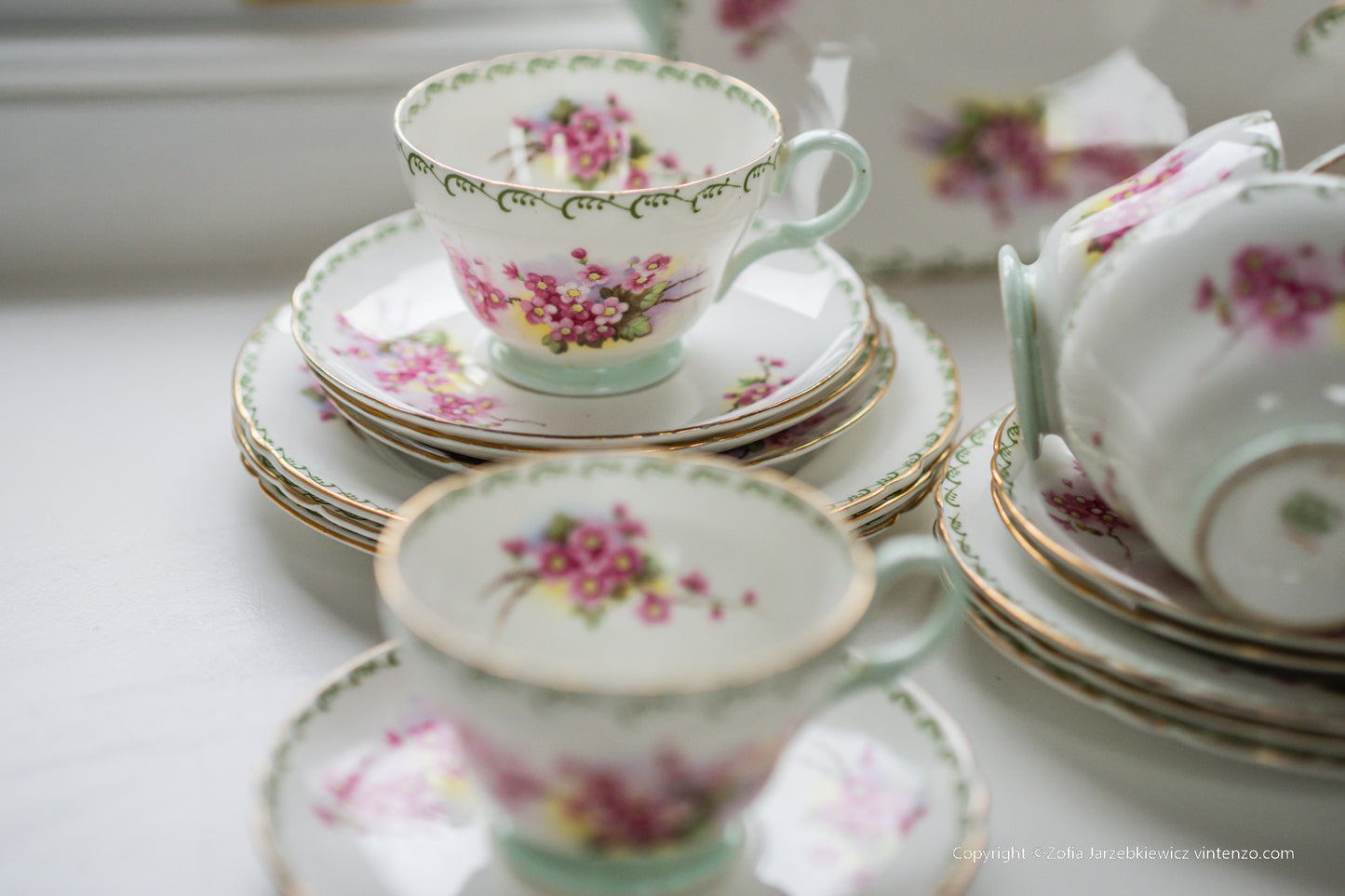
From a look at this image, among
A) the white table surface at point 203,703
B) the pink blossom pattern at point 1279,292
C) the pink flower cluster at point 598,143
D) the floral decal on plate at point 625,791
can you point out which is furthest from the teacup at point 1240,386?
the pink flower cluster at point 598,143

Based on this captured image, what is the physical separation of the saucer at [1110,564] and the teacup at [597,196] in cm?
21

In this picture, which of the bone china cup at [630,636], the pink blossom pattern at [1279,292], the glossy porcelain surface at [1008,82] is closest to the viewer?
the bone china cup at [630,636]

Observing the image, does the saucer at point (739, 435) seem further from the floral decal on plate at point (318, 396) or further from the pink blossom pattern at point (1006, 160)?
the pink blossom pattern at point (1006, 160)

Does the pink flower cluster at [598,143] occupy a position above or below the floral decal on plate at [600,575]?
above

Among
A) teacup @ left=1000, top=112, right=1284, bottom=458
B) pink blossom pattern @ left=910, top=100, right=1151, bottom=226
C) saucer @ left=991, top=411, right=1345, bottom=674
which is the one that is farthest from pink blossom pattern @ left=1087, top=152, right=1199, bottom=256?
pink blossom pattern @ left=910, top=100, right=1151, bottom=226

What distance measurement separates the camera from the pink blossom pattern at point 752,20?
3.19ft

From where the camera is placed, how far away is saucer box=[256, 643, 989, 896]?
501mm

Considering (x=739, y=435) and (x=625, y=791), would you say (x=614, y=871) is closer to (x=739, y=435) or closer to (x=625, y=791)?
(x=625, y=791)

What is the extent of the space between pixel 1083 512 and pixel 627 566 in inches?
10.1

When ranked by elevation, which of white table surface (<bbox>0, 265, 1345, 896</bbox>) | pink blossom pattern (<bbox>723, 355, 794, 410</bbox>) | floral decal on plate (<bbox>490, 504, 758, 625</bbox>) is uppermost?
floral decal on plate (<bbox>490, 504, 758, 625</bbox>)

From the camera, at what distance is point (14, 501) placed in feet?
2.57

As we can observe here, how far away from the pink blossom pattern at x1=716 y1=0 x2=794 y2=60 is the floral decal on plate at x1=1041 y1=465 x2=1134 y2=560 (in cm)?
44

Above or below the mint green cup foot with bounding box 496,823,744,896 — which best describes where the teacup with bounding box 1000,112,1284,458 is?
above

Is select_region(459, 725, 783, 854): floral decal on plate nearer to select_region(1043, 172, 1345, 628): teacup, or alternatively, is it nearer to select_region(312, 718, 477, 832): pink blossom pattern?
select_region(312, 718, 477, 832): pink blossom pattern
